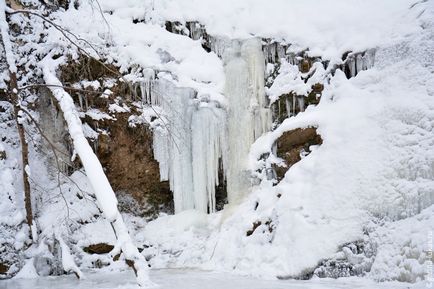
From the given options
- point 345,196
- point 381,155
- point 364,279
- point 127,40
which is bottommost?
point 364,279

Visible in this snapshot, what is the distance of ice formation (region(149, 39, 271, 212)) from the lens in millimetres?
8664

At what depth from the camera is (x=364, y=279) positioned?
18.5 ft

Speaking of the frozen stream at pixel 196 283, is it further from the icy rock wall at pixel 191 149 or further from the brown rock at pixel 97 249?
the icy rock wall at pixel 191 149

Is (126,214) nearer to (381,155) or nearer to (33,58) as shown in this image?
(33,58)

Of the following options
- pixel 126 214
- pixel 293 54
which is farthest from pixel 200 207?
pixel 293 54

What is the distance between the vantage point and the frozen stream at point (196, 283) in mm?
5258

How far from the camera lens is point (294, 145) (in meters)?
7.98

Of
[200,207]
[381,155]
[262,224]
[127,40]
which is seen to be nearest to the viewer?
[381,155]

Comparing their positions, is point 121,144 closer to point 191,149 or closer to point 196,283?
point 191,149

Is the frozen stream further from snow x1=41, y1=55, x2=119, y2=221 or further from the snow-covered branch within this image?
Answer: snow x1=41, y1=55, x2=119, y2=221

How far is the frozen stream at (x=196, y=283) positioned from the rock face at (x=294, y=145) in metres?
2.48

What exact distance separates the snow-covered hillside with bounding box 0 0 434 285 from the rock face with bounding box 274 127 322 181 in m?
0.03

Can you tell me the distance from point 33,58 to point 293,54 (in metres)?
5.68

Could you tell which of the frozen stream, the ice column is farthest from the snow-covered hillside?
the frozen stream
